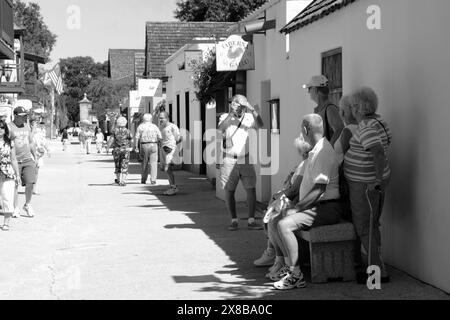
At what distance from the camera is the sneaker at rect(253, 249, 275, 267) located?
311 inches

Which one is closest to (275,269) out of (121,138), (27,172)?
(27,172)

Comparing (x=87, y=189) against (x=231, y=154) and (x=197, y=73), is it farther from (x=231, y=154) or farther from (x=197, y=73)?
(x=231, y=154)

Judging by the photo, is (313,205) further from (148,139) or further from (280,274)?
(148,139)

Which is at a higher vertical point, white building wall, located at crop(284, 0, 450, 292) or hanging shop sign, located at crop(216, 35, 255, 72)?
hanging shop sign, located at crop(216, 35, 255, 72)

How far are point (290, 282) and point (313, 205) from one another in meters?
0.69

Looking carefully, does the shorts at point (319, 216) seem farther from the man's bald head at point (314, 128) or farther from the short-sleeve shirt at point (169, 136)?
the short-sleeve shirt at point (169, 136)

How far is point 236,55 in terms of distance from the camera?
1414cm

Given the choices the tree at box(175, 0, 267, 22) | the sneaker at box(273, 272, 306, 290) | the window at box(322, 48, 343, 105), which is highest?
the tree at box(175, 0, 267, 22)

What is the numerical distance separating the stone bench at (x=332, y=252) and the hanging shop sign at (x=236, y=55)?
7229mm

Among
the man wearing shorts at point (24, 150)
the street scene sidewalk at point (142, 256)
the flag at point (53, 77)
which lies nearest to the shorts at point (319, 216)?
the street scene sidewalk at point (142, 256)

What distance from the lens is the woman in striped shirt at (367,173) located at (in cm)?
693

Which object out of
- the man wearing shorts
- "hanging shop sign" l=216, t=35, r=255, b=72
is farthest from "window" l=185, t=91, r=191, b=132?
the man wearing shorts

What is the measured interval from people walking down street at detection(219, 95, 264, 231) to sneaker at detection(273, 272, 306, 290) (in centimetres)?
366

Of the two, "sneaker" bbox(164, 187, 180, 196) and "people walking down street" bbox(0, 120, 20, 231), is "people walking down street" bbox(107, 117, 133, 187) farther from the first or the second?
"people walking down street" bbox(0, 120, 20, 231)
